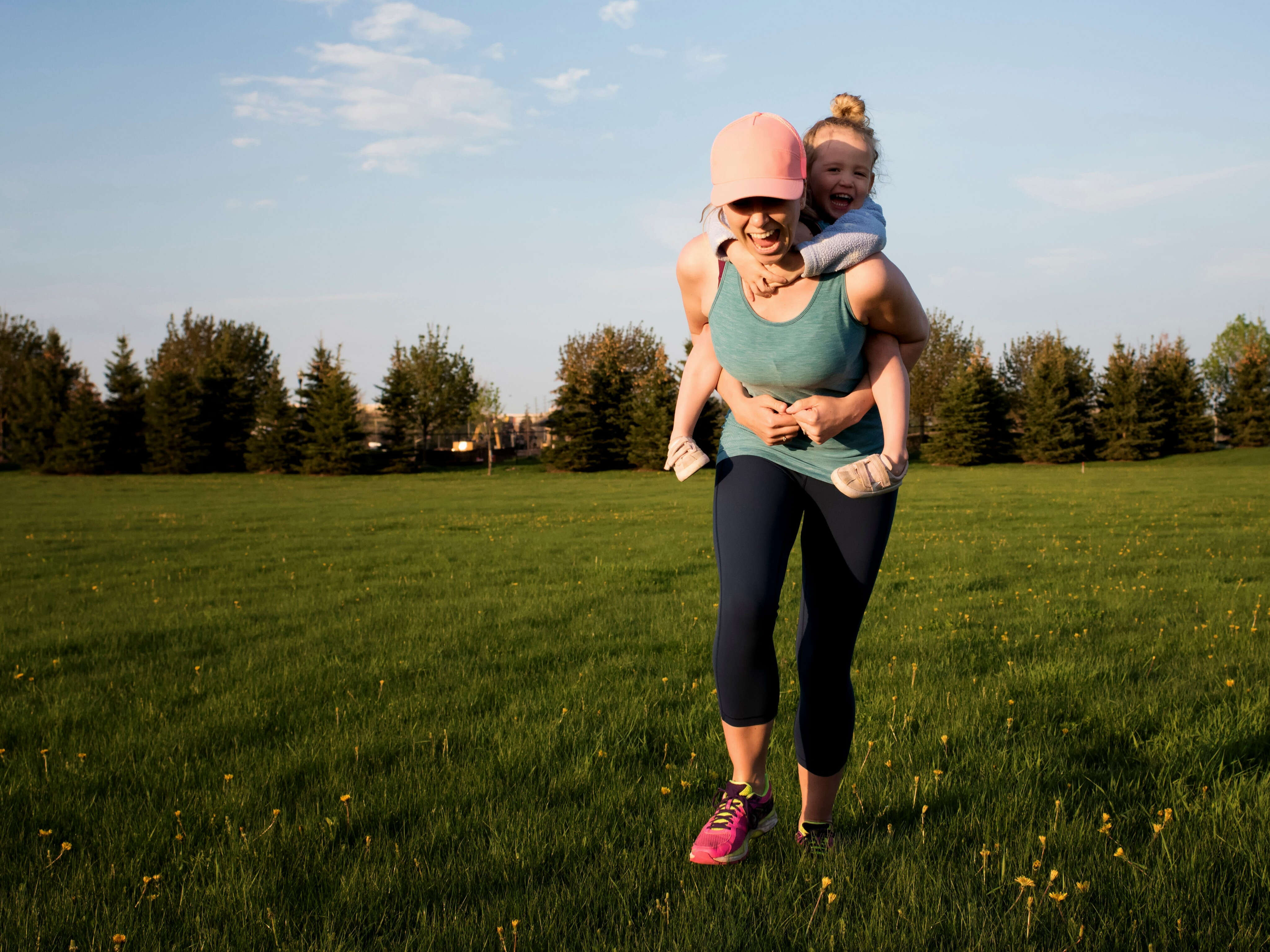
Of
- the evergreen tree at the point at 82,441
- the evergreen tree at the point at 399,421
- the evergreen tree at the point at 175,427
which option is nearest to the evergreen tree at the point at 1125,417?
the evergreen tree at the point at 399,421

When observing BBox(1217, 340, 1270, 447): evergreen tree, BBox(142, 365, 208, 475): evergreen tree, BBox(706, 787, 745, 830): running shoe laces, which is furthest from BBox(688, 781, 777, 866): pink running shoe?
BBox(1217, 340, 1270, 447): evergreen tree

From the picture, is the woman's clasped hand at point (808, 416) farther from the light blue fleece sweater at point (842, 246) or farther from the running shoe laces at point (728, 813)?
the running shoe laces at point (728, 813)

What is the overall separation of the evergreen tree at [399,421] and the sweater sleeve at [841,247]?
43.6m

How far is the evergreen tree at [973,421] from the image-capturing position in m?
45.8

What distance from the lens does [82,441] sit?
143 feet

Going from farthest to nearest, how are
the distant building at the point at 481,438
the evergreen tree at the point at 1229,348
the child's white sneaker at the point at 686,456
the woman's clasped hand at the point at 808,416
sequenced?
the evergreen tree at the point at 1229,348, the distant building at the point at 481,438, the child's white sneaker at the point at 686,456, the woman's clasped hand at the point at 808,416

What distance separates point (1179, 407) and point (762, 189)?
53959 mm

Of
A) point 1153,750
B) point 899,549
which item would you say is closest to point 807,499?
point 1153,750

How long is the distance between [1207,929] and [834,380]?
1841 mm

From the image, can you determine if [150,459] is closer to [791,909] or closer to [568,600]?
[568,600]

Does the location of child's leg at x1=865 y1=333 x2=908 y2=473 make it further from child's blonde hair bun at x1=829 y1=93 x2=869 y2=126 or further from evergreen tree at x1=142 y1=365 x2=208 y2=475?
evergreen tree at x1=142 y1=365 x2=208 y2=475

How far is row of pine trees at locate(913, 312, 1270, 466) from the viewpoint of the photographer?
151 feet

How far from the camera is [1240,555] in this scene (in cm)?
1052

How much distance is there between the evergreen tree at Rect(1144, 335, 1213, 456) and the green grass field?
144ft
